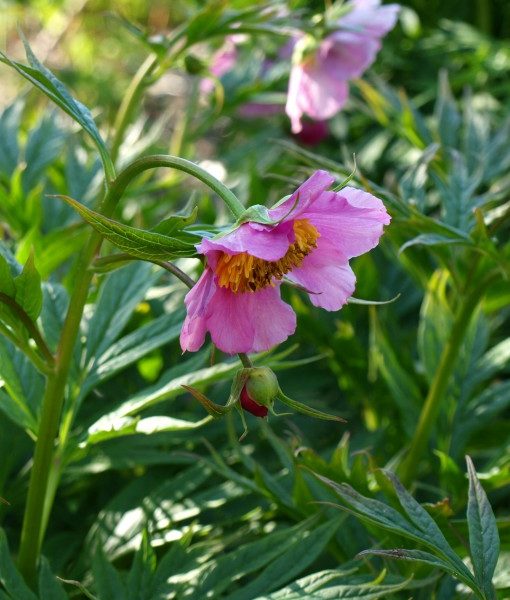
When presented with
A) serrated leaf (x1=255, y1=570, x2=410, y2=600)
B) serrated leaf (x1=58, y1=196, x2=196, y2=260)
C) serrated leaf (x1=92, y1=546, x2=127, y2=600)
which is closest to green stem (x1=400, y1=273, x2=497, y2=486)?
serrated leaf (x1=255, y1=570, x2=410, y2=600)

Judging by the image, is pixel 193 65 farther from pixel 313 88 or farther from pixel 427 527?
pixel 427 527

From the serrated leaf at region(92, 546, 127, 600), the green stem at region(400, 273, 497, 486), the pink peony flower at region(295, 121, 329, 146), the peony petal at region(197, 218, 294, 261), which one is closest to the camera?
the peony petal at region(197, 218, 294, 261)

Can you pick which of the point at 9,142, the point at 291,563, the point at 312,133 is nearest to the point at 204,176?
the point at 291,563

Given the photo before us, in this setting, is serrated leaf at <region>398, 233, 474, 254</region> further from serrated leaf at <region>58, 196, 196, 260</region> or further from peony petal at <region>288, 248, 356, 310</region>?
serrated leaf at <region>58, 196, 196, 260</region>

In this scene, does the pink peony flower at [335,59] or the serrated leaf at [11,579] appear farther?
the pink peony flower at [335,59]

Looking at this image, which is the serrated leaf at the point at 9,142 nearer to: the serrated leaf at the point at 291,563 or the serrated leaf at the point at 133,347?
the serrated leaf at the point at 133,347

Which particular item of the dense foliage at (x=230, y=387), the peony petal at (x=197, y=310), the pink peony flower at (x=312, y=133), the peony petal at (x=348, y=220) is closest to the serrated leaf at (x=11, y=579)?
the dense foliage at (x=230, y=387)
